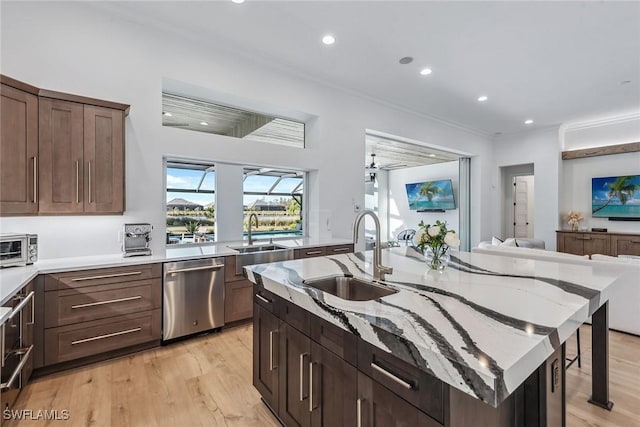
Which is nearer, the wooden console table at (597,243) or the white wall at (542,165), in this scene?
the wooden console table at (597,243)

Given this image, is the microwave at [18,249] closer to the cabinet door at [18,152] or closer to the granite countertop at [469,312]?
the cabinet door at [18,152]

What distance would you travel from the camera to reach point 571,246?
6.07m

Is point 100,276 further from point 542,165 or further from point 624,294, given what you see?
point 542,165

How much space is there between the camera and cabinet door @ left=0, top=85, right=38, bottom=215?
2176 millimetres

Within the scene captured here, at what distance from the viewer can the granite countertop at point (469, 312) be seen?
81 cm

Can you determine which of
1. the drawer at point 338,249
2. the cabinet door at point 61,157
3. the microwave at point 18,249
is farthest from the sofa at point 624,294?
the microwave at point 18,249

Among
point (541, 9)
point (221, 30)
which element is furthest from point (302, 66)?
point (541, 9)

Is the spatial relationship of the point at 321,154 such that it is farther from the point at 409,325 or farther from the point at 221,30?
the point at 409,325

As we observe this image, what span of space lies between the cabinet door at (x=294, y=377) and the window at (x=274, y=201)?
2610 millimetres

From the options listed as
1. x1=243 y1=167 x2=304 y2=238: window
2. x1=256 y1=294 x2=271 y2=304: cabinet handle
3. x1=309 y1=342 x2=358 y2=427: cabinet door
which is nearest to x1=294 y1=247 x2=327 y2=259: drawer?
x1=243 y1=167 x2=304 y2=238: window

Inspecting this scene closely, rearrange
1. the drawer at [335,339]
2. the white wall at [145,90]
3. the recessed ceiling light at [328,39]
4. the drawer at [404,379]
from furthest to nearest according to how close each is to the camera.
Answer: the recessed ceiling light at [328,39] < the white wall at [145,90] < the drawer at [335,339] < the drawer at [404,379]

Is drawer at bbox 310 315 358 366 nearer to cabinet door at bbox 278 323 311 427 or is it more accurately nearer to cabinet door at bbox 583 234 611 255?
cabinet door at bbox 278 323 311 427

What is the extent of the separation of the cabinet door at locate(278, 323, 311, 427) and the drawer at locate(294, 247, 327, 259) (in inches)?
77.8

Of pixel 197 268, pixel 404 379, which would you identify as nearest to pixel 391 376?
pixel 404 379
